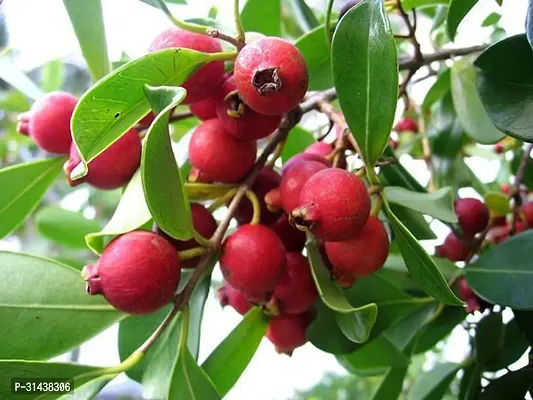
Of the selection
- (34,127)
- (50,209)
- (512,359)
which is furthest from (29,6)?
(512,359)

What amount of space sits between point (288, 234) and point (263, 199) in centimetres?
5

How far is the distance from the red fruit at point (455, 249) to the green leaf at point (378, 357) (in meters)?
0.14

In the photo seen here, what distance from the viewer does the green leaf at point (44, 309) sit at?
24.0 inches

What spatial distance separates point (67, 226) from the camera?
1008 millimetres

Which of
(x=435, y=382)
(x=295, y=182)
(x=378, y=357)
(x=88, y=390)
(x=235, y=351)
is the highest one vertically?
(x=295, y=182)

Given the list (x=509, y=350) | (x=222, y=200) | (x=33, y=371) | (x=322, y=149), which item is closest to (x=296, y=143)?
(x=322, y=149)

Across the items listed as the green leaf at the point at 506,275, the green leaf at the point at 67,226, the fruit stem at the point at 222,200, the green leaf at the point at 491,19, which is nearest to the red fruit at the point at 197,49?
the fruit stem at the point at 222,200

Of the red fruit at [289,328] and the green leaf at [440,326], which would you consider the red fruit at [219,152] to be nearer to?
the red fruit at [289,328]

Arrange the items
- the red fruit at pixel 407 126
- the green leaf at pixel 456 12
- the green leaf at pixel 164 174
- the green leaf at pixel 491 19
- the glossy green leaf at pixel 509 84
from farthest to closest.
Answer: the red fruit at pixel 407 126 < the green leaf at pixel 491 19 < the green leaf at pixel 456 12 < the glossy green leaf at pixel 509 84 < the green leaf at pixel 164 174

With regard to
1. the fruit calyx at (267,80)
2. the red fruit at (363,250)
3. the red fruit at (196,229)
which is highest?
the fruit calyx at (267,80)

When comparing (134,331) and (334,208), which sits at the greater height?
(334,208)

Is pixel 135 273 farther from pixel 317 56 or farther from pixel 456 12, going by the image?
pixel 456 12

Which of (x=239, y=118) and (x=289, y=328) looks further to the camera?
(x=289, y=328)

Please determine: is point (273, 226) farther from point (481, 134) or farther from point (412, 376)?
point (412, 376)
